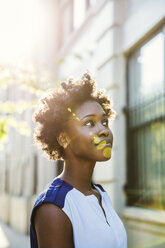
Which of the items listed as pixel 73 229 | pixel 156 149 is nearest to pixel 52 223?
pixel 73 229

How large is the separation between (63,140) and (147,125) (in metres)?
4.76

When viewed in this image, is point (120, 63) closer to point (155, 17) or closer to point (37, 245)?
point (155, 17)

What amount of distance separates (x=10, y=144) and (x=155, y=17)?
13.4m

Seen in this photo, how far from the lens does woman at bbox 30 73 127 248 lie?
1.70 metres

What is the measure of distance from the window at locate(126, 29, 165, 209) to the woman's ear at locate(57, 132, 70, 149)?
4.27m

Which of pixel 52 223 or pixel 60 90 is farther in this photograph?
pixel 60 90

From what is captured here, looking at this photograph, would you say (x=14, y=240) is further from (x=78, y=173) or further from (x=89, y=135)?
(x=89, y=135)

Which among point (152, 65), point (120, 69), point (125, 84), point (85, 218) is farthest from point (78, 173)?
point (120, 69)

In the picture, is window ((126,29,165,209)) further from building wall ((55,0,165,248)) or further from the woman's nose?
the woman's nose

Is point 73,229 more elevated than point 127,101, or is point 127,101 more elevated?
point 127,101

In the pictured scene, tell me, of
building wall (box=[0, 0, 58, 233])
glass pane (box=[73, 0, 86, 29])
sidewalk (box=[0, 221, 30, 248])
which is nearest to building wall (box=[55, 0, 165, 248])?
glass pane (box=[73, 0, 86, 29])

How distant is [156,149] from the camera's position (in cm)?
637

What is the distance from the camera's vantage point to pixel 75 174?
203cm

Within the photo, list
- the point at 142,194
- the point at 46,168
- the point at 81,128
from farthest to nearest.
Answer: the point at 46,168 → the point at 142,194 → the point at 81,128
